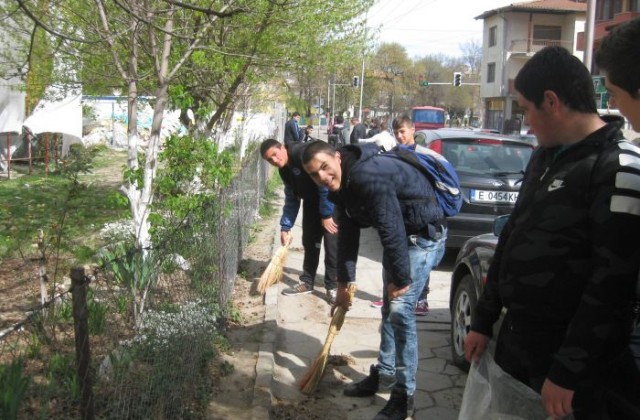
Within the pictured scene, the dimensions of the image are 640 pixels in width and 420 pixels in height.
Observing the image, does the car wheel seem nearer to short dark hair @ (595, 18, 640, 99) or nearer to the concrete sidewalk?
the concrete sidewalk

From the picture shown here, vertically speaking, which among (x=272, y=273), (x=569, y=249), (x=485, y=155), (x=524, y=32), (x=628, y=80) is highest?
(x=524, y=32)

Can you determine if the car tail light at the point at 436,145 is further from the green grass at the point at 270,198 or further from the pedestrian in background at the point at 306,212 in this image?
the green grass at the point at 270,198

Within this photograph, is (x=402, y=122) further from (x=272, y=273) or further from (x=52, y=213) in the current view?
(x=52, y=213)

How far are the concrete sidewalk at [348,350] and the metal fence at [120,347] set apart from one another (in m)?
0.57

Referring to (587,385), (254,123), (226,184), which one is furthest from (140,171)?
(254,123)

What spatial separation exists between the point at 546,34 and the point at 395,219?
54.4 meters

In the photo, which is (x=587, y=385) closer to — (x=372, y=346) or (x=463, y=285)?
(x=463, y=285)

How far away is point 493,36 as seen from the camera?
5544cm

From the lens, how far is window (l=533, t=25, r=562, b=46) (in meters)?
52.3

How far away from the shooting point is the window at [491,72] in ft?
179

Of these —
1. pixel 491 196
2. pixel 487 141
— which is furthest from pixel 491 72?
pixel 491 196

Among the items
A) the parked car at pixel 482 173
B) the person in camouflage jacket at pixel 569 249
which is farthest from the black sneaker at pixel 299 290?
the person in camouflage jacket at pixel 569 249

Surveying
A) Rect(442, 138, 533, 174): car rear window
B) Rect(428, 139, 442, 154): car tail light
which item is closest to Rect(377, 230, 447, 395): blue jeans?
Rect(442, 138, 533, 174): car rear window

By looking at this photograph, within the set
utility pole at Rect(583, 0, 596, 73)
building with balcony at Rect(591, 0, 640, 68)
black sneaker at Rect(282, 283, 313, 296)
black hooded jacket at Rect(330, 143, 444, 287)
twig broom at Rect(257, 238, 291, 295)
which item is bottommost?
black sneaker at Rect(282, 283, 313, 296)
